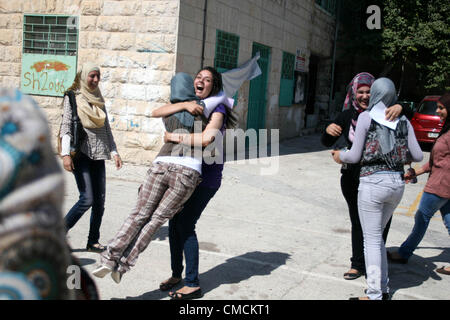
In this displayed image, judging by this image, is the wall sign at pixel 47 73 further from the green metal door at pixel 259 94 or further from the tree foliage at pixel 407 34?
the tree foliage at pixel 407 34

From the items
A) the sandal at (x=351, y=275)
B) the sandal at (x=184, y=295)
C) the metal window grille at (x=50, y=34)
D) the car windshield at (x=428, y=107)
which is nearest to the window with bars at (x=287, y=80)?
the car windshield at (x=428, y=107)

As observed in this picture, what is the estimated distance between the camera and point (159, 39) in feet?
30.0

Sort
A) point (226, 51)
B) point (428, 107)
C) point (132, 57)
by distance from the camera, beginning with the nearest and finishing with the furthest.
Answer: point (132, 57) < point (226, 51) < point (428, 107)

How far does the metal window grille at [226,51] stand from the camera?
10711mm

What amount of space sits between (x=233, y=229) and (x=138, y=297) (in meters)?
2.24

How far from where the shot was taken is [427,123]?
15336 mm

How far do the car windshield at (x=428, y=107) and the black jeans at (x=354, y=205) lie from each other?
12459mm

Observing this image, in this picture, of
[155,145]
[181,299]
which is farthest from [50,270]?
[155,145]

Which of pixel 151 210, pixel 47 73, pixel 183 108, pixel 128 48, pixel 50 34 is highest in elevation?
pixel 50 34

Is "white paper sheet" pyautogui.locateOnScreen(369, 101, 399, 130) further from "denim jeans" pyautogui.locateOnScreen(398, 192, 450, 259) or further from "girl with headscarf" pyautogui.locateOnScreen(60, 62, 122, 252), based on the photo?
"girl with headscarf" pyautogui.locateOnScreen(60, 62, 122, 252)

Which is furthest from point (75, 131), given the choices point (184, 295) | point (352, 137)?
point (352, 137)

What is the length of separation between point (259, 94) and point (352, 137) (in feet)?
31.8

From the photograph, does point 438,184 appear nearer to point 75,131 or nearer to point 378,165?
point 378,165
